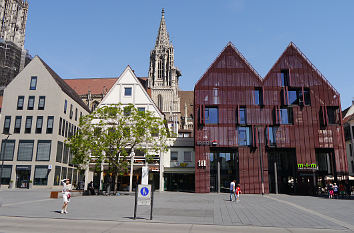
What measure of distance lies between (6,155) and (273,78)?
4057 cm

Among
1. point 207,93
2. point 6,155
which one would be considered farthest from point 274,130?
point 6,155

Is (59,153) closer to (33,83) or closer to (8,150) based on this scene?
(8,150)

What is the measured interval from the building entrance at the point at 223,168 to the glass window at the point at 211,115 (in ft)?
13.2

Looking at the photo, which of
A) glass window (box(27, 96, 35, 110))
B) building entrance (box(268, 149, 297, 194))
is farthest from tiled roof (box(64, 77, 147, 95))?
building entrance (box(268, 149, 297, 194))

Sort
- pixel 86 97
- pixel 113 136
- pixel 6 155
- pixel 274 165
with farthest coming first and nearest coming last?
pixel 86 97
pixel 6 155
pixel 274 165
pixel 113 136

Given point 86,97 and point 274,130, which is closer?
point 274,130

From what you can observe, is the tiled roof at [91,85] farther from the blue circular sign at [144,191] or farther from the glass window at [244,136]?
the blue circular sign at [144,191]

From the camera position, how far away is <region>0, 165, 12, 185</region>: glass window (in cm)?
4407

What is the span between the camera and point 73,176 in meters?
53.9

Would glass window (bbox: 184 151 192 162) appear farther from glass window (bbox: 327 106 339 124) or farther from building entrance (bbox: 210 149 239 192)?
A: glass window (bbox: 327 106 339 124)

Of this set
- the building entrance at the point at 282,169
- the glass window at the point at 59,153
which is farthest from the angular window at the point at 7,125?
the building entrance at the point at 282,169

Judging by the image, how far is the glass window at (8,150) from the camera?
4494 centimetres

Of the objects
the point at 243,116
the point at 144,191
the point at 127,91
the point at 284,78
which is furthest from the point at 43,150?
the point at 284,78

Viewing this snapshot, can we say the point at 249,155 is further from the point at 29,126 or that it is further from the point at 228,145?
the point at 29,126
